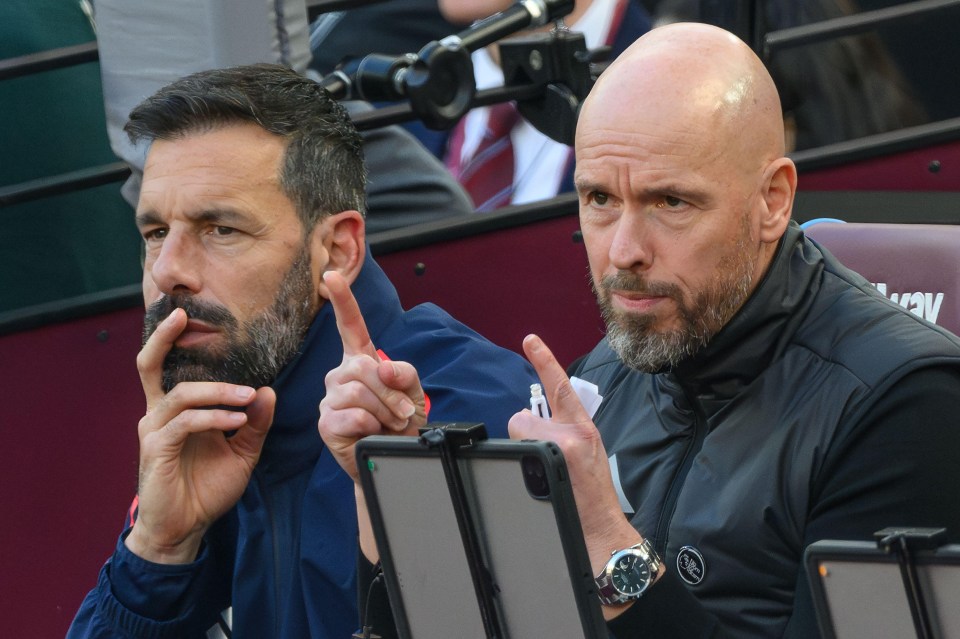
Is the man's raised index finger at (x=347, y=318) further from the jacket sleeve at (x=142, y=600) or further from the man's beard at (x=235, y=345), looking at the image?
the jacket sleeve at (x=142, y=600)

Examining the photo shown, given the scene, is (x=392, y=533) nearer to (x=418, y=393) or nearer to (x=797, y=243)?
(x=418, y=393)

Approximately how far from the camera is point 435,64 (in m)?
3.17

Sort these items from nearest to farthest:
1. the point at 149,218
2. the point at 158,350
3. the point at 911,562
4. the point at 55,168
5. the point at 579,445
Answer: the point at 911,562, the point at 579,445, the point at 158,350, the point at 149,218, the point at 55,168

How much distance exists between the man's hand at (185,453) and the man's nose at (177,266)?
57 mm

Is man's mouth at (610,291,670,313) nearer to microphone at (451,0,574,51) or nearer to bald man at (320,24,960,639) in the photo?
bald man at (320,24,960,639)

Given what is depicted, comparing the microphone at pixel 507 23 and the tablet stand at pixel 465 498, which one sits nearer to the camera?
the tablet stand at pixel 465 498

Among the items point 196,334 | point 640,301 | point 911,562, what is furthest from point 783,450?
point 196,334

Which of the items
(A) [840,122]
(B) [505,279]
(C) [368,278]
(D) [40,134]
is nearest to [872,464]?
(C) [368,278]

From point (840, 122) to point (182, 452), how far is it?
1957mm

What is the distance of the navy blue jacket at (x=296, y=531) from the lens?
2.31 metres

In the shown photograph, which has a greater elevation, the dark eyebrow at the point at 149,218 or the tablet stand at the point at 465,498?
the dark eyebrow at the point at 149,218

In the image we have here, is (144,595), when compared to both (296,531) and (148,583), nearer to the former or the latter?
(148,583)

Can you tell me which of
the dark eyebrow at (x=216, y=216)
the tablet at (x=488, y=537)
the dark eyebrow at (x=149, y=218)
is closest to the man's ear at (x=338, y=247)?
the dark eyebrow at (x=216, y=216)

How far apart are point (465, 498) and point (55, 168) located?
236cm
